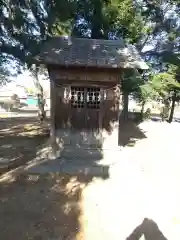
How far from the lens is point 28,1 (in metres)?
9.75

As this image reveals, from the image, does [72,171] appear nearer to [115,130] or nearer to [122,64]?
[115,130]

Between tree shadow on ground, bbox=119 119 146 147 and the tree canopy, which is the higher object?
the tree canopy

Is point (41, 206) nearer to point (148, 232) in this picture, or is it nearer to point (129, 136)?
point (148, 232)

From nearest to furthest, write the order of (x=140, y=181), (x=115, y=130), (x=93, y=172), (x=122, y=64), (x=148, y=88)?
(x=140, y=181) < (x=93, y=172) < (x=122, y=64) < (x=115, y=130) < (x=148, y=88)

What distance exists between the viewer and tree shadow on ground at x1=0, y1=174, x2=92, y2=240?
5320 mm

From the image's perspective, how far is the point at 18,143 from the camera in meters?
12.9

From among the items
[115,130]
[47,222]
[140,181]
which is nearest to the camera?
[47,222]

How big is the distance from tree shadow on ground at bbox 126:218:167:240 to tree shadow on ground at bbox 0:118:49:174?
4699 mm

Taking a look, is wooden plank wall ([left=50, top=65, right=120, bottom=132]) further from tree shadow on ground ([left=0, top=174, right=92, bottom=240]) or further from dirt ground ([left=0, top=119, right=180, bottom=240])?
tree shadow on ground ([left=0, top=174, right=92, bottom=240])

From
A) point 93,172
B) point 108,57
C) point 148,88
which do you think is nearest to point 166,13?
point 148,88

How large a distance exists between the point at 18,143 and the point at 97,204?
23.4 feet

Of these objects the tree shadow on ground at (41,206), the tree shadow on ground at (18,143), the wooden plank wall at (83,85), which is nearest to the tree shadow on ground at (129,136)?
the wooden plank wall at (83,85)

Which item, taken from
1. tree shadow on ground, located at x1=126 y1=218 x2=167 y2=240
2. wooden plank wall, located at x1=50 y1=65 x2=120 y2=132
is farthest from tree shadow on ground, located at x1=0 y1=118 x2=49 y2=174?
tree shadow on ground, located at x1=126 y1=218 x2=167 y2=240

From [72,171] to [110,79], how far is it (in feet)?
10.7
